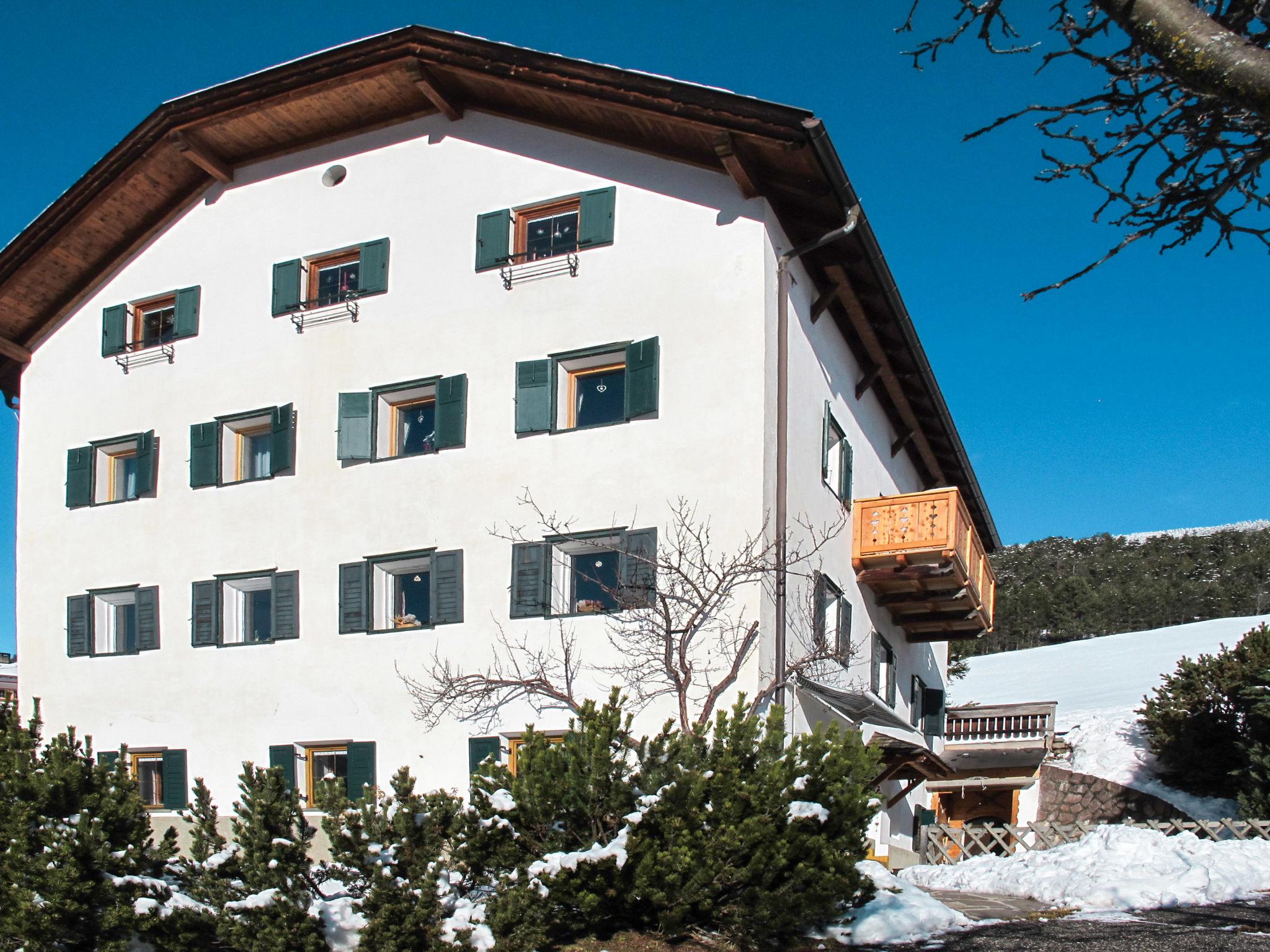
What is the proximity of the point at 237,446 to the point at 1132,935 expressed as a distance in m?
13.6

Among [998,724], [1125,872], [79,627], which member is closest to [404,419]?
[79,627]

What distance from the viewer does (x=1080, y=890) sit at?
15.3 metres

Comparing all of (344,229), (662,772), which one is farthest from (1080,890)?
(344,229)

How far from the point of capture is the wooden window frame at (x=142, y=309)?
802 inches

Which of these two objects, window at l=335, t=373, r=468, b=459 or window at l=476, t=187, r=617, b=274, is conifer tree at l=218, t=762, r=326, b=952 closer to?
window at l=335, t=373, r=468, b=459

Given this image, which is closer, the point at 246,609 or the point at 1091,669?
the point at 246,609

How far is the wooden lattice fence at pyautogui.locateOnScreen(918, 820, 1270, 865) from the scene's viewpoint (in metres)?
19.5

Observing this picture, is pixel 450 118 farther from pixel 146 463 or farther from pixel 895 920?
pixel 895 920

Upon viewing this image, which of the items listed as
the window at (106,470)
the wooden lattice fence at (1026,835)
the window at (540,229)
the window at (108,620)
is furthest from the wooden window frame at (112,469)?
the wooden lattice fence at (1026,835)

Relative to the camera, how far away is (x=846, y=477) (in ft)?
64.5

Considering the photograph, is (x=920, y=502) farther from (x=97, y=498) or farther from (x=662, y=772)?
(x=97, y=498)

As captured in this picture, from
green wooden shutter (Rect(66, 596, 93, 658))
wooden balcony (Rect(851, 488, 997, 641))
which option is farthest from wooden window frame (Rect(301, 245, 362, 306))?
wooden balcony (Rect(851, 488, 997, 641))

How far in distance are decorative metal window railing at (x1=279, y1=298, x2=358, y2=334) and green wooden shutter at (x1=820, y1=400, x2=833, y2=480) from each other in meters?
6.79

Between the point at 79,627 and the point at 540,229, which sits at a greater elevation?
the point at 540,229
